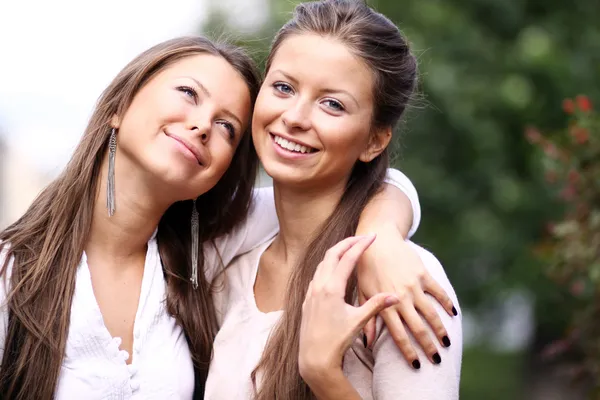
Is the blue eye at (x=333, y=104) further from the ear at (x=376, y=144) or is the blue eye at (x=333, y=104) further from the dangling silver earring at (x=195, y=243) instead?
the dangling silver earring at (x=195, y=243)

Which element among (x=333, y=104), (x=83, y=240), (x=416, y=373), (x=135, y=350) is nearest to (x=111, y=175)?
(x=83, y=240)

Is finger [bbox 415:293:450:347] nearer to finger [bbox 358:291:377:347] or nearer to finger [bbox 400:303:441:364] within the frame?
finger [bbox 400:303:441:364]

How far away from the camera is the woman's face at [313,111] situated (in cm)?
313

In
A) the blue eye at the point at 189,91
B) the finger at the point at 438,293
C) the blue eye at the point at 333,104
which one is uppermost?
the blue eye at the point at 189,91

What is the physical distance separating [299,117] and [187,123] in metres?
0.46

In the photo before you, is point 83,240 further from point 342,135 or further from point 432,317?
point 432,317

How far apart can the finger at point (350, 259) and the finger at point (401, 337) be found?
187 mm

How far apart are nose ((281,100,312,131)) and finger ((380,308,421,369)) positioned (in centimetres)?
71

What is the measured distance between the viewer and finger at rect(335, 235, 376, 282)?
2.73 m

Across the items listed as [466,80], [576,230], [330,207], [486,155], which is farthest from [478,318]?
[330,207]

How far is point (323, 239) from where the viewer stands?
323cm

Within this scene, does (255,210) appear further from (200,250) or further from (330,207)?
(330,207)

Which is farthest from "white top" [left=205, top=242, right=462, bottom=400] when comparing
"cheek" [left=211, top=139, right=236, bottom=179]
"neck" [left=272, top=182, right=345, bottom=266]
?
"cheek" [left=211, top=139, right=236, bottom=179]

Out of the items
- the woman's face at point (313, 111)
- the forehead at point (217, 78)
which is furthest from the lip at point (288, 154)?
the forehead at point (217, 78)
